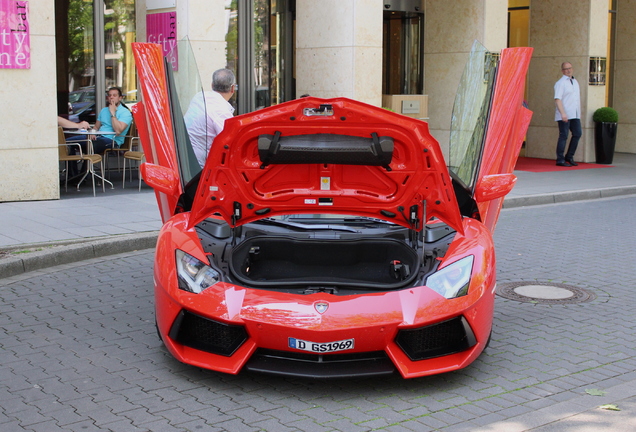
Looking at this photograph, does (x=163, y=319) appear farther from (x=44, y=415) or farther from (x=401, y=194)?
(x=401, y=194)

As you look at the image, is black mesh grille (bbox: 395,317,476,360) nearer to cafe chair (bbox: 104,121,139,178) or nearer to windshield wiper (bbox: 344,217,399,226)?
windshield wiper (bbox: 344,217,399,226)

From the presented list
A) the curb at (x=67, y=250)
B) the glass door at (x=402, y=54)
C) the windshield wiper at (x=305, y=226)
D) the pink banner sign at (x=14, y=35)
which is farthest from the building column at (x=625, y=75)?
the windshield wiper at (x=305, y=226)

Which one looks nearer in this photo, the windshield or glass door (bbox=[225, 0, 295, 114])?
the windshield

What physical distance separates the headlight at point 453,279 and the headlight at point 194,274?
1.29 meters

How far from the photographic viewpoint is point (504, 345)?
5.55 meters

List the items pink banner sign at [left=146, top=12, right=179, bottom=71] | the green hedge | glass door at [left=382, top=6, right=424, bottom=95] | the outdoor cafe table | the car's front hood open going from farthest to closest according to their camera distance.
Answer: the green hedge → glass door at [left=382, top=6, right=424, bottom=95] → pink banner sign at [left=146, top=12, right=179, bottom=71] → the outdoor cafe table → the car's front hood open

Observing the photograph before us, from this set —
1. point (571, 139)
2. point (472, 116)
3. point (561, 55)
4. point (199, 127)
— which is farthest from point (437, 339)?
point (561, 55)

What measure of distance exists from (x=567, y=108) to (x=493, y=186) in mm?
12918

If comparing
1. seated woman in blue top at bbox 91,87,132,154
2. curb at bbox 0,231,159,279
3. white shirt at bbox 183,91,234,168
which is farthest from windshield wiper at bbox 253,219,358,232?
seated woman in blue top at bbox 91,87,132,154

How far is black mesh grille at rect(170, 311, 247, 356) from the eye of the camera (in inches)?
184

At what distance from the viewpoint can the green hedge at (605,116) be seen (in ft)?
59.9

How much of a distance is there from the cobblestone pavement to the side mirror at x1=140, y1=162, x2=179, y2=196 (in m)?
1.05

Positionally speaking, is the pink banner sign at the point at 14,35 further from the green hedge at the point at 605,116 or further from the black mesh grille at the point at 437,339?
the green hedge at the point at 605,116

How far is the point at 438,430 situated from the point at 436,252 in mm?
1416
